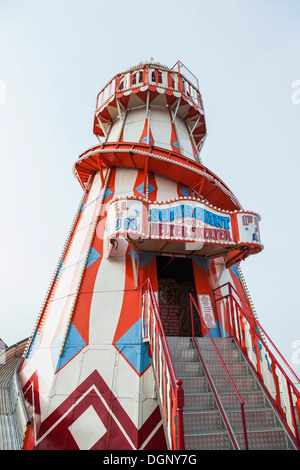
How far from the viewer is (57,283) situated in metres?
8.73

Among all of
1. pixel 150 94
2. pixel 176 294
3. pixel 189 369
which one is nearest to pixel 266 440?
pixel 189 369

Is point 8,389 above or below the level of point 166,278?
below

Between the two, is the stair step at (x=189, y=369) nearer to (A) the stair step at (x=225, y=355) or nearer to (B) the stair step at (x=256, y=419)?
(A) the stair step at (x=225, y=355)

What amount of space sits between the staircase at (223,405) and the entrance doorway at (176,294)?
3919 mm

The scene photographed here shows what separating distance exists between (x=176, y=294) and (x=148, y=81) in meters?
8.92

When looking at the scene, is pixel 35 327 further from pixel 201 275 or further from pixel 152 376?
pixel 201 275

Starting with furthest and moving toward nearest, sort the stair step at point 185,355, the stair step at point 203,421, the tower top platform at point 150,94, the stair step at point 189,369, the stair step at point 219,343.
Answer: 1. the tower top platform at point 150,94
2. the stair step at point 219,343
3. the stair step at point 185,355
4. the stair step at point 189,369
5. the stair step at point 203,421

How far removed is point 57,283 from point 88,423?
14.0ft

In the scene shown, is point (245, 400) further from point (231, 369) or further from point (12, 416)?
point (12, 416)

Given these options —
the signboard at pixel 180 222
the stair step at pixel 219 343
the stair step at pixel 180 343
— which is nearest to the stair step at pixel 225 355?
the stair step at pixel 219 343

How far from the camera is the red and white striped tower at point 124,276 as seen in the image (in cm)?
565
